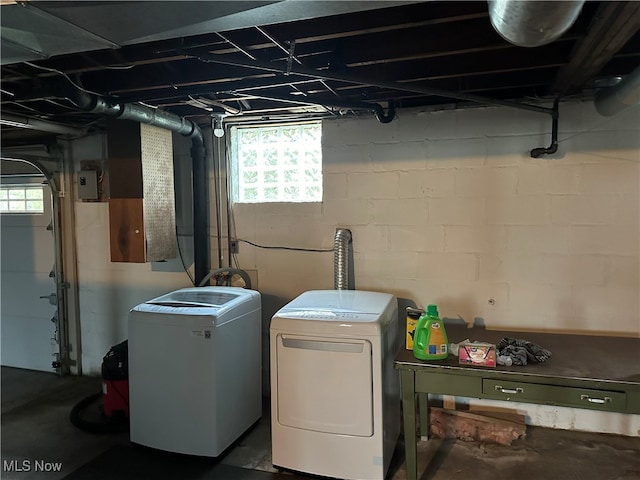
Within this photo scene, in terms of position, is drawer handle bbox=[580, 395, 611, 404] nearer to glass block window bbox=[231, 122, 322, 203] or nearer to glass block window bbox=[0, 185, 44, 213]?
glass block window bbox=[231, 122, 322, 203]

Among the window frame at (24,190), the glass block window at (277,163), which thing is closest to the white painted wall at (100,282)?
the window frame at (24,190)

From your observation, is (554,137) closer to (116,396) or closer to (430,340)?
(430,340)

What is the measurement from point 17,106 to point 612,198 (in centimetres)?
384

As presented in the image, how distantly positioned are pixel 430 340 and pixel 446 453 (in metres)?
0.91

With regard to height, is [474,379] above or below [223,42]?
below

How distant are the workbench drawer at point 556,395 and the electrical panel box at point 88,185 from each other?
3090mm

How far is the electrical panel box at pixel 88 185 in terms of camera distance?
3.56m

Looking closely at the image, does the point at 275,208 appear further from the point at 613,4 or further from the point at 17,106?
the point at 613,4

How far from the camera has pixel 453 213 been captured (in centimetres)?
299

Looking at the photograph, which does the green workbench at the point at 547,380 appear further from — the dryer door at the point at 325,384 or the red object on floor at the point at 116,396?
the red object on floor at the point at 116,396

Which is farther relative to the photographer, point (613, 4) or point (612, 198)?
point (612, 198)

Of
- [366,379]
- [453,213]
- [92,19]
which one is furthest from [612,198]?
[92,19]

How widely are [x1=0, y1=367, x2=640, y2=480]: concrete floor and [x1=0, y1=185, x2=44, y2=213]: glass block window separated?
6.18 ft

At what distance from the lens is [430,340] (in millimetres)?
2266
